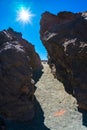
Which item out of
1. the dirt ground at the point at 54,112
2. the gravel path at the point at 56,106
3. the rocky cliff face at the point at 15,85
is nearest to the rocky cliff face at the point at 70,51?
the gravel path at the point at 56,106

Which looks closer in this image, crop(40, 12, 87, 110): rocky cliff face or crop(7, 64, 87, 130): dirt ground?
crop(7, 64, 87, 130): dirt ground

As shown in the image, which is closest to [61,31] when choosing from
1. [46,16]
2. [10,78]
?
[46,16]

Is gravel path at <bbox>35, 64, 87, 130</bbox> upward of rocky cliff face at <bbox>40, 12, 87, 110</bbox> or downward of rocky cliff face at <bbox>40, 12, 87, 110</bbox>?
downward

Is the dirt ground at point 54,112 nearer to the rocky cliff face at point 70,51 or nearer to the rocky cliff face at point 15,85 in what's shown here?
the rocky cliff face at point 70,51

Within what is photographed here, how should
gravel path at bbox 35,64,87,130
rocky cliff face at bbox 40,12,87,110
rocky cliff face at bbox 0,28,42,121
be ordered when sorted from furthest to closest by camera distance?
rocky cliff face at bbox 40,12,87,110 < rocky cliff face at bbox 0,28,42,121 < gravel path at bbox 35,64,87,130

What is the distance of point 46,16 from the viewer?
166 ft

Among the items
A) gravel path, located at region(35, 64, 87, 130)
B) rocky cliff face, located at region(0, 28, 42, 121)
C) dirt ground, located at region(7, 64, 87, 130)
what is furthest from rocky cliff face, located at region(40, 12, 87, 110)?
rocky cliff face, located at region(0, 28, 42, 121)

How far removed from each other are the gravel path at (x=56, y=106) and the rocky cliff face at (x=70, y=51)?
1229 millimetres

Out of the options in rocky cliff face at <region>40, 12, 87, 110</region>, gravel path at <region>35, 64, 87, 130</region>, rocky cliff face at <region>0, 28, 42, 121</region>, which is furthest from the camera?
rocky cliff face at <region>40, 12, 87, 110</region>

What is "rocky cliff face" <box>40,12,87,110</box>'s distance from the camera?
37.1 m

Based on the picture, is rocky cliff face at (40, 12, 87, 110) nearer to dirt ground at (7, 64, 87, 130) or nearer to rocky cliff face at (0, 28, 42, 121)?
dirt ground at (7, 64, 87, 130)

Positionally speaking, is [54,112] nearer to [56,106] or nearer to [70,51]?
[56,106]

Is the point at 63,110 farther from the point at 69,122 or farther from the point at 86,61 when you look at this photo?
the point at 86,61

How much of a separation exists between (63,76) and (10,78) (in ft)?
39.3
